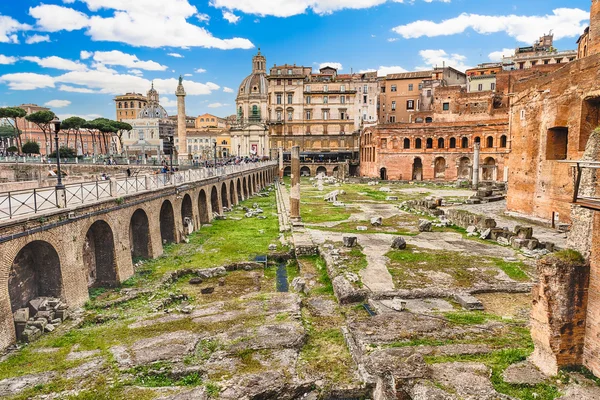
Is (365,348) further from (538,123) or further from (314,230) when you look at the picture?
(538,123)

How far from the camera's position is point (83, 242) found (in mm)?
13094

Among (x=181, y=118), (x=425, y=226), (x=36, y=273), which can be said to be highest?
(x=181, y=118)

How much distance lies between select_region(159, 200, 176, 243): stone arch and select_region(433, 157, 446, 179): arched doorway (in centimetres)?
4227

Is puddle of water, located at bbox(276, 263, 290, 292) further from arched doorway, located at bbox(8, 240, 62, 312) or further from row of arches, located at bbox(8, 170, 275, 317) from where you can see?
arched doorway, located at bbox(8, 240, 62, 312)

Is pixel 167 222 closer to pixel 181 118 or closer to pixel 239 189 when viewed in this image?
pixel 239 189

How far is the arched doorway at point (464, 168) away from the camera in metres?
54.1

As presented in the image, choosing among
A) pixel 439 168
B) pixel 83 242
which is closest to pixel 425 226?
pixel 83 242

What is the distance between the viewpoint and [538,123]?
77.8 ft

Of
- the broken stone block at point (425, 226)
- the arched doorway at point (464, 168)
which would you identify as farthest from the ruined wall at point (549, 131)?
the arched doorway at point (464, 168)

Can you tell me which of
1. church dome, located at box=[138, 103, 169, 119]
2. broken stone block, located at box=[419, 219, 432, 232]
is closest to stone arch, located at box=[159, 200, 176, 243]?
broken stone block, located at box=[419, 219, 432, 232]

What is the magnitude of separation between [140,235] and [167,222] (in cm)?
306

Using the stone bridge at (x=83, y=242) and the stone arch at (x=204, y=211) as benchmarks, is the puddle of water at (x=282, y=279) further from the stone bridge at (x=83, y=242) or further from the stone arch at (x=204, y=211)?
the stone arch at (x=204, y=211)

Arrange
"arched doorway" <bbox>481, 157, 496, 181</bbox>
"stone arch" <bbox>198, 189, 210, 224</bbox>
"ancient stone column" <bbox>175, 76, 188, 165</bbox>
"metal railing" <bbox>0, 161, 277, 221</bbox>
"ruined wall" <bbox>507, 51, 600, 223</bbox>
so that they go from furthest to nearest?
"arched doorway" <bbox>481, 157, 496, 181</bbox> < "ancient stone column" <bbox>175, 76, 188, 165</bbox> < "stone arch" <bbox>198, 189, 210, 224</bbox> < "ruined wall" <bbox>507, 51, 600, 223</bbox> < "metal railing" <bbox>0, 161, 277, 221</bbox>

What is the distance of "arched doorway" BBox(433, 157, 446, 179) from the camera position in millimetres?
55625
